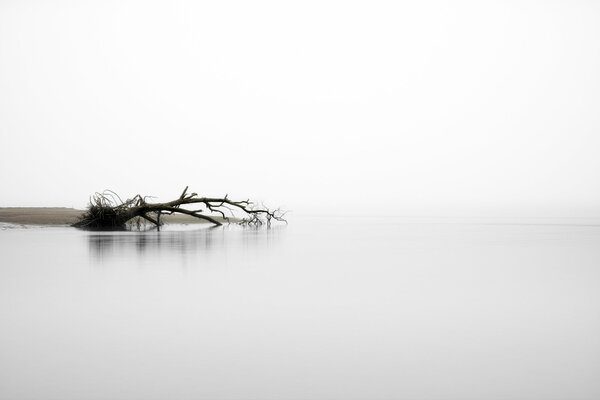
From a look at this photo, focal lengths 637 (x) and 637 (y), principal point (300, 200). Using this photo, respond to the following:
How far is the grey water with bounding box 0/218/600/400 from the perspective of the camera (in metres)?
5.95

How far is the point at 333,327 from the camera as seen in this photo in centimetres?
855

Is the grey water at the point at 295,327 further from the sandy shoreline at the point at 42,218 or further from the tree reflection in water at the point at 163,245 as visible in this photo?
the sandy shoreline at the point at 42,218

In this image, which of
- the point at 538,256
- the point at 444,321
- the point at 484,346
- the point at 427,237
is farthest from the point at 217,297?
the point at 427,237

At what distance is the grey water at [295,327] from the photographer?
234 inches

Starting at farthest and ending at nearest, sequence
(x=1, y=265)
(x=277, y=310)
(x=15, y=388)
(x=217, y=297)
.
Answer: (x=1, y=265) < (x=217, y=297) < (x=277, y=310) < (x=15, y=388)

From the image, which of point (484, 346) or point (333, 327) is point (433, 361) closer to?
point (484, 346)

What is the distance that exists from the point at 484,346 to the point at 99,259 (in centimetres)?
1186

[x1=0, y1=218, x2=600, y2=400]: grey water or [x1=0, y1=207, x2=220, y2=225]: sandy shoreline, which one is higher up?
[x1=0, y1=207, x2=220, y2=225]: sandy shoreline

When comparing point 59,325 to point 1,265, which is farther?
point 1,265

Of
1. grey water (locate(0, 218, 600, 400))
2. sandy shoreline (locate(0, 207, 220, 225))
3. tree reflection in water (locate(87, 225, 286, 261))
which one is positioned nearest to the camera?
grey water (locate(0, 218, 600, 400))

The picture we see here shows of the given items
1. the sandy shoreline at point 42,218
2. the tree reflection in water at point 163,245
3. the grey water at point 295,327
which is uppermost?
the sandy shoreline at point 42,218

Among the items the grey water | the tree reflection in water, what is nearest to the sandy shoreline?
the tree reflection in water

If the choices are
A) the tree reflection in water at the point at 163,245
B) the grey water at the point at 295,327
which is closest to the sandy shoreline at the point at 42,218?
the tree reflection in water at the point at 163,245

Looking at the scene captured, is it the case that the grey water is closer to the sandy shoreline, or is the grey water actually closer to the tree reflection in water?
the tree reflection in water
